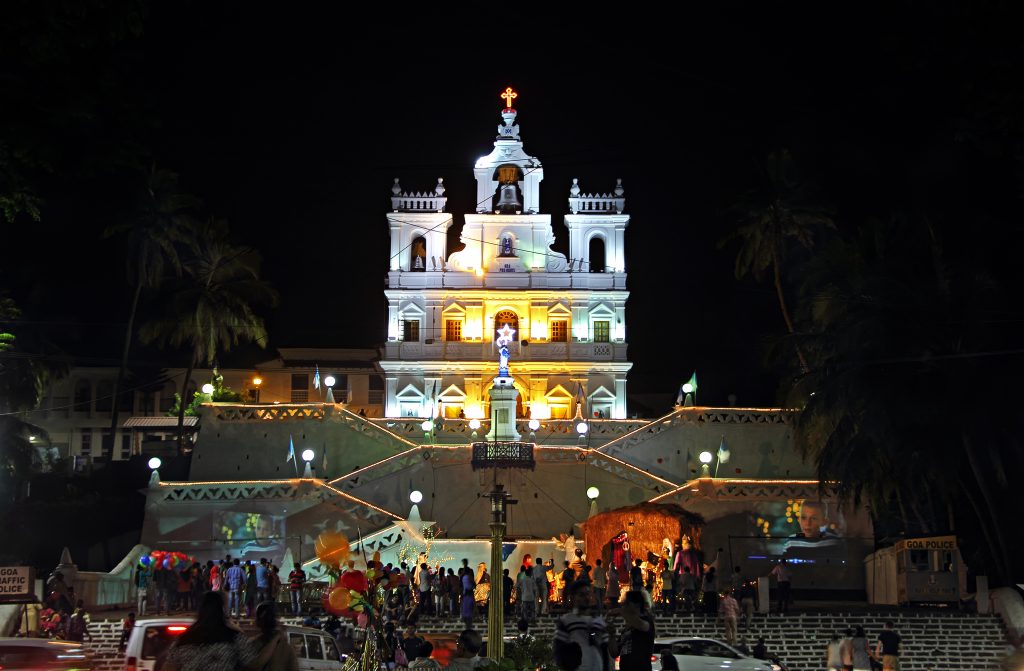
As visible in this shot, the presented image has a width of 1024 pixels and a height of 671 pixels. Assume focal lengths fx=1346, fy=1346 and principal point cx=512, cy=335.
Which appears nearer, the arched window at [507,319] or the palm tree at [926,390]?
the palm tree at [926,390]

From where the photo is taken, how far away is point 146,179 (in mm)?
56344

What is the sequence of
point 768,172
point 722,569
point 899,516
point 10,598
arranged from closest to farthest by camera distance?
point 10,598 → point 722,569 → point 899,516 → point 768,172

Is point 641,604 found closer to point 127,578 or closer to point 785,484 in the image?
point 127,578

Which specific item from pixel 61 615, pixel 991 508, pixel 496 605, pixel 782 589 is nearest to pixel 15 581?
pixel 61 615

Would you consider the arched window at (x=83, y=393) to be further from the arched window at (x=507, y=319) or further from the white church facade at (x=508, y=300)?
the arched window at (x=507, y=319)

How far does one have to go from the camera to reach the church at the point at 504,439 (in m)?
43.2

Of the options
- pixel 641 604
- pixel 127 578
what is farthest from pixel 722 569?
pixel 641 604

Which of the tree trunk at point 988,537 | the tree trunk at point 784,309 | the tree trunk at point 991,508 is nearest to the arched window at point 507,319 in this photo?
the tree trunk at point 784,309

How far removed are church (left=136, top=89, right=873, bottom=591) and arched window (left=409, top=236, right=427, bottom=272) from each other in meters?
0.10

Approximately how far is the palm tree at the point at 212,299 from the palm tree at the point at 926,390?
26066mm

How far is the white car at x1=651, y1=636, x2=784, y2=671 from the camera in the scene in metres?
A: 21.6

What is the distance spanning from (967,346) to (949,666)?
35.5ft

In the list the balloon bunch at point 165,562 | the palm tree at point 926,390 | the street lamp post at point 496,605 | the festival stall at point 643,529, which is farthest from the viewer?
the festival stall at point 643,529

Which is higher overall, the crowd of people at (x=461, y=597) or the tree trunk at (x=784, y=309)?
the tree trunk at (x=784, y=309)
